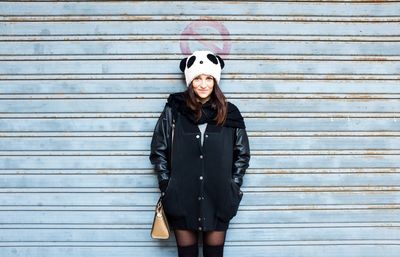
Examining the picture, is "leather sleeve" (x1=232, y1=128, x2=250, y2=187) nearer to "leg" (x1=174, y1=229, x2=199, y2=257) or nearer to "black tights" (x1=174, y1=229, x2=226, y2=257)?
"black tights" (x1=174, y1=229, x2=226, y2=257)

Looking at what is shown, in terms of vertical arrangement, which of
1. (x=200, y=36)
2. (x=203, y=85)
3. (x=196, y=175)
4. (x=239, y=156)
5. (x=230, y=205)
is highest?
(x=200, y=36)

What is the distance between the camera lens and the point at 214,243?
380 centimetres

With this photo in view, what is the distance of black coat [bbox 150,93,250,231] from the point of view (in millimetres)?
3666

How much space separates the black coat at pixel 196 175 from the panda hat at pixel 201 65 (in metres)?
0.37

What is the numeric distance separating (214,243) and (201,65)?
153cm

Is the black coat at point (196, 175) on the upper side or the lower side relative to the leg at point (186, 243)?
upper

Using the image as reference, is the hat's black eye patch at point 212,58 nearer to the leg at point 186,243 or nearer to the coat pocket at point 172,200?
the coat pocket at point 172,200

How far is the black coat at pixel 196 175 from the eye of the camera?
367 centimetres

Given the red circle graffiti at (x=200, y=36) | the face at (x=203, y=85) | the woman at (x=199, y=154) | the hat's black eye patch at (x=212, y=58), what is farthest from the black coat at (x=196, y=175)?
the red circle graffiti at (x=200, y=36)

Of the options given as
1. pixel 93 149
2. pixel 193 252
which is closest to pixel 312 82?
pixel 193 252

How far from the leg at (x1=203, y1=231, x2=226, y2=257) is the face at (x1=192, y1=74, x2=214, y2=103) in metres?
1.19

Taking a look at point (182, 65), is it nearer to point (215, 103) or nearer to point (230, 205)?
point (215, 103)

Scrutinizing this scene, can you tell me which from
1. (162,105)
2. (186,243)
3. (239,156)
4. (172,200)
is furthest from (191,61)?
(186,243)

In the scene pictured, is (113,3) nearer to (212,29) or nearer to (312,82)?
(212,29)
